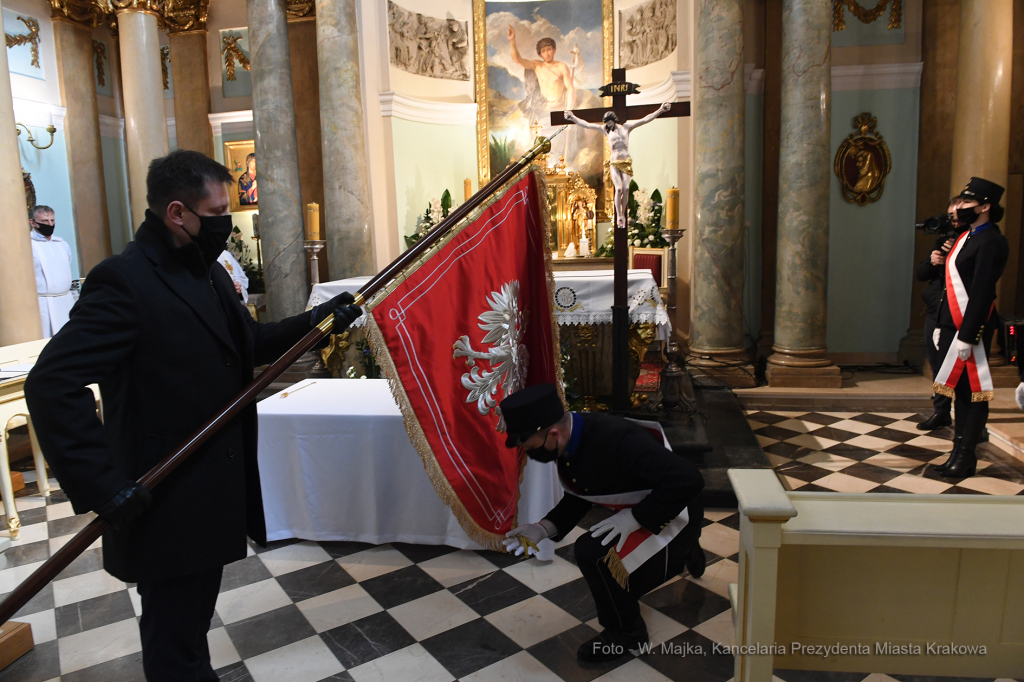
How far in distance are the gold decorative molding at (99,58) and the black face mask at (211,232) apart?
1110 centimetres

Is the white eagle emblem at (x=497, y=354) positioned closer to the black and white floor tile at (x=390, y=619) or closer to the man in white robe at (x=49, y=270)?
the black and white floor tile at (x=390, y=619)

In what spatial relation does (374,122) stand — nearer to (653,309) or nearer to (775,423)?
(653,309)

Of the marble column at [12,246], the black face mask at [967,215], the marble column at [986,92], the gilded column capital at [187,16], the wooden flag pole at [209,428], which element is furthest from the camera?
the gilded column capital at [187,16]

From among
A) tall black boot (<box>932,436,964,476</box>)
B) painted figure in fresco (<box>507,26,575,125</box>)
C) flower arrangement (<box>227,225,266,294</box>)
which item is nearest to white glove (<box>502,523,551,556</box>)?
tall black boot (<box>932,436,964,476</box>)

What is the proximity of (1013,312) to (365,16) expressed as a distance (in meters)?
8.15

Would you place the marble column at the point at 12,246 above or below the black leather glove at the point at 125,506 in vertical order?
above

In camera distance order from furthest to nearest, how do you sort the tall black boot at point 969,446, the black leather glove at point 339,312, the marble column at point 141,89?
the marble column at point 141,89
the tall black boot at point 969,446
the black leather glove at point 339,312

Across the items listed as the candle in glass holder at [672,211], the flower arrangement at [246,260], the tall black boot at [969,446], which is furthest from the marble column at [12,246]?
the tall black boot at [969,446]

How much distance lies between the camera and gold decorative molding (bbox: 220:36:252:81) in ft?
31.9

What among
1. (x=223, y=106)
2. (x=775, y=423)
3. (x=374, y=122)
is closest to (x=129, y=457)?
(x=775, y=423)

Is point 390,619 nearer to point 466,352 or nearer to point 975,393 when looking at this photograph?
point 466,352

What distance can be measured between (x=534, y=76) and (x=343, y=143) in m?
3.27

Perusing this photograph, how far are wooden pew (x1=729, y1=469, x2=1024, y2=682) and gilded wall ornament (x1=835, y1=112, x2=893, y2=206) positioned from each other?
6.49m

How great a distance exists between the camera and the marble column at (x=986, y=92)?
638 centimetres
